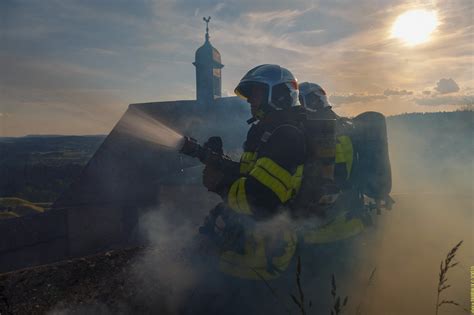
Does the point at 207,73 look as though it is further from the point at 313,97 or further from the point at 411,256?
the point at 411,256

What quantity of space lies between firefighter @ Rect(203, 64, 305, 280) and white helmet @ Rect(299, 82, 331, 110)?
331 cm

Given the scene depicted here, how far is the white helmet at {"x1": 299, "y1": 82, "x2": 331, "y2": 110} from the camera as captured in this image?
20.0 ft

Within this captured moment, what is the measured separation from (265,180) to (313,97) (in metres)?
4.16

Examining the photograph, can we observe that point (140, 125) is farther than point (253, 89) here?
Yes

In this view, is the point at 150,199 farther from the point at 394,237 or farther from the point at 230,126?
the point at 394,237

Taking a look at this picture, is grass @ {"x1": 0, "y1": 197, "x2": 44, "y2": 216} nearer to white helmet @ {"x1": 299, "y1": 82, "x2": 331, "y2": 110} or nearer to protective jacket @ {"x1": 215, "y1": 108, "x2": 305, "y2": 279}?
white helmet @ {"x1": 299, "y1": 82, "x2": 331, "y2": 110}

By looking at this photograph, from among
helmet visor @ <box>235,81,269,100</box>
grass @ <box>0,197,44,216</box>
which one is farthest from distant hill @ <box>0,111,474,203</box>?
grass @ <box>0,197,44,216</box>

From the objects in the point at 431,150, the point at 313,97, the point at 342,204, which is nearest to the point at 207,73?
the point at 431,150

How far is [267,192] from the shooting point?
231cm

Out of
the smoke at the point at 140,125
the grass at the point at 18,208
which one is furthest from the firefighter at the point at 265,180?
the grass at the point at 18,208

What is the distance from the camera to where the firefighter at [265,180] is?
2.34 metres

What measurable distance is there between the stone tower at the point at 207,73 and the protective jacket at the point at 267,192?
24.5m

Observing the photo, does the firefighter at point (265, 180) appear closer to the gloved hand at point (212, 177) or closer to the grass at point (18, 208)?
the gloved hand at point (212, 177)

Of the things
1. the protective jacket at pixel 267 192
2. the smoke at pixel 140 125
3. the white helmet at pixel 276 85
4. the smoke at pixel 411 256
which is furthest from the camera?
Answer: the smoke at pixel 140 125
